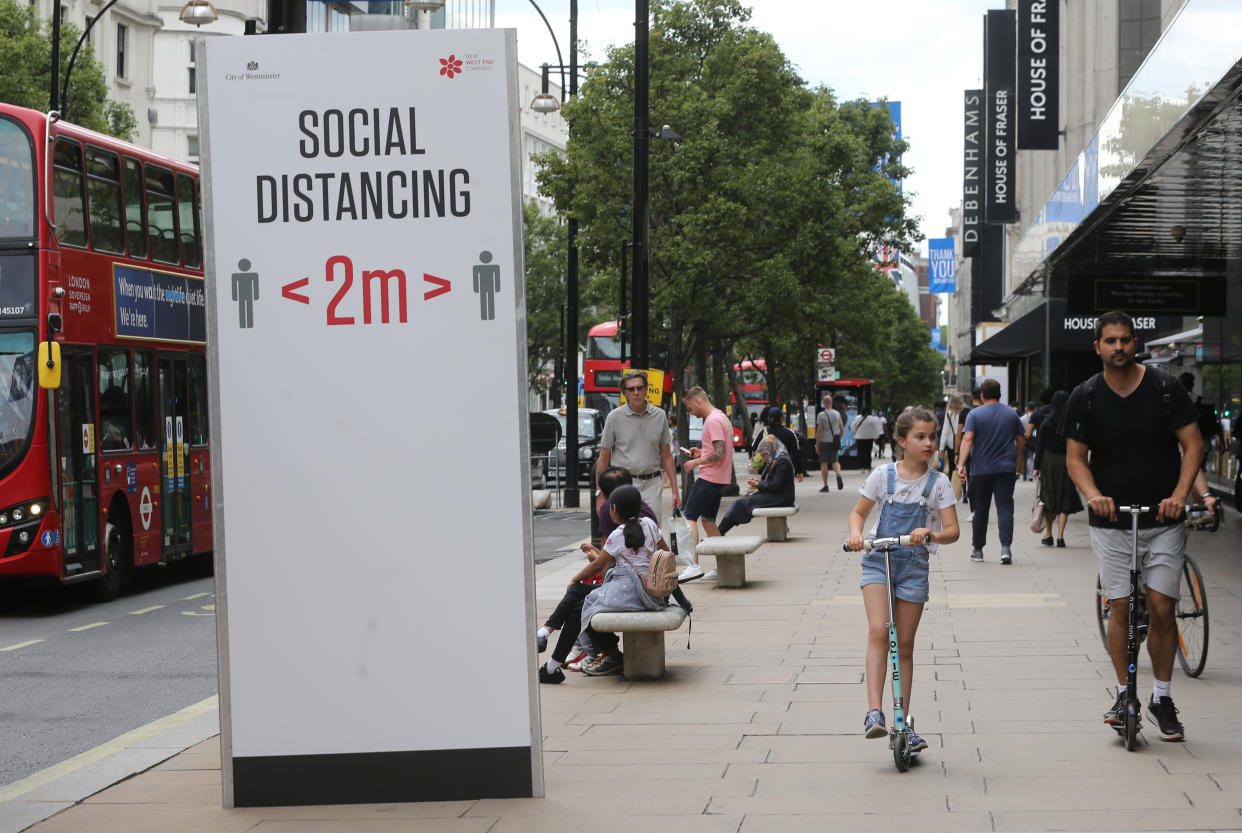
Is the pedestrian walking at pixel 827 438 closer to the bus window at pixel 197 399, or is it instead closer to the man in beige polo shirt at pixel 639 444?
the bus window at pixel 197 399

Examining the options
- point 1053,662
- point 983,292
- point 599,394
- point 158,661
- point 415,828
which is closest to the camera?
point 415,828

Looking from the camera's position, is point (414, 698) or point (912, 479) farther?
point (912, 479)

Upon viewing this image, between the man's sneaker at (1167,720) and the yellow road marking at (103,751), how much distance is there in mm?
4736

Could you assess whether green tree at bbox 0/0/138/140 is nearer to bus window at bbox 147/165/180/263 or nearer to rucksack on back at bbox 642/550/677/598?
bus window at bbox 147/165/180/263

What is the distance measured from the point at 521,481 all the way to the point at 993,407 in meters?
11.1

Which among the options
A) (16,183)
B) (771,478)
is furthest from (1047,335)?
(16,183)

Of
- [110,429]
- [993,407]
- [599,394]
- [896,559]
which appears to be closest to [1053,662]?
[896,559]

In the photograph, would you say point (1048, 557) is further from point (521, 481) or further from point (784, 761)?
point (521, 481)

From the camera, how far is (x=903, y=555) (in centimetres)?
701

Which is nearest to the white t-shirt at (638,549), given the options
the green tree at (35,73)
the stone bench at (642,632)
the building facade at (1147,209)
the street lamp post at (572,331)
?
the stone bench at (642,632)

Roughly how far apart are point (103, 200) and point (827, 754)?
10695 millimetres

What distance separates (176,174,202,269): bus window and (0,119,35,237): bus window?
2.74 m

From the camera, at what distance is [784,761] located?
6.98m

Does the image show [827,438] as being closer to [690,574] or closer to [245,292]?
[690,574]
